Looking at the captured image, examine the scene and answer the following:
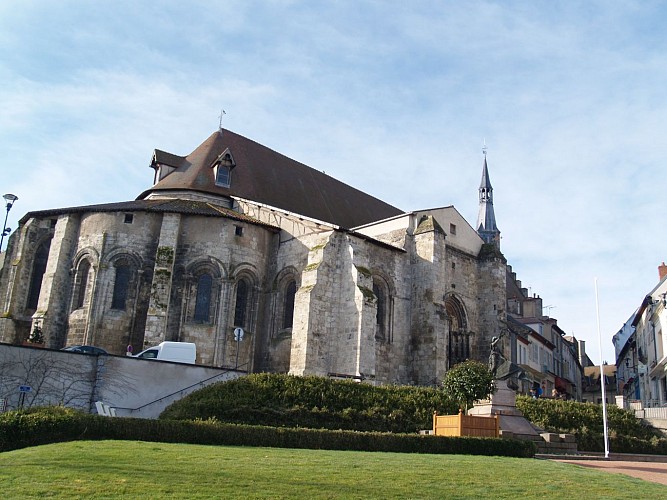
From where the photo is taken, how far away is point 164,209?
2911 cm

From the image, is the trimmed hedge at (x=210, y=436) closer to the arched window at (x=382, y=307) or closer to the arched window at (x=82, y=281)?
the arched window at (x=382, y=307)

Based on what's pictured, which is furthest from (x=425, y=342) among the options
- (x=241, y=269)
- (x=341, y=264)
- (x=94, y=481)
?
(x=94, y=481)

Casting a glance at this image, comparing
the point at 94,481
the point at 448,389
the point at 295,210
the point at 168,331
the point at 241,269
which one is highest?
the point at 295,210

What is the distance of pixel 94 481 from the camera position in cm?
870

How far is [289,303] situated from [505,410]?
39.4 ft

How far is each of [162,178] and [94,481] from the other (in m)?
27.0

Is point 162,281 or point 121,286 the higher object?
point 162,281

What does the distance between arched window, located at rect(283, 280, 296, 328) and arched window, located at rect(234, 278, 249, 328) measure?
173 cm

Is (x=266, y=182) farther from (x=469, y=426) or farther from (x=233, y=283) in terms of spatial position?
(x=469, y=426)

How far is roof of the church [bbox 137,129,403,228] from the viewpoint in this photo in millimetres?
33719

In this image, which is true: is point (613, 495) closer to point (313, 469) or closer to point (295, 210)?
point (313, 469)

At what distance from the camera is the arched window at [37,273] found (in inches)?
1174

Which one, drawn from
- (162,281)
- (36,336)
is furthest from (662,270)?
(36,336)

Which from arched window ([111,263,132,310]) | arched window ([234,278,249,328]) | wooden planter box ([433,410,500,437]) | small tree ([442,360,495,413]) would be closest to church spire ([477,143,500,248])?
arched window ([234,278,249,328])
